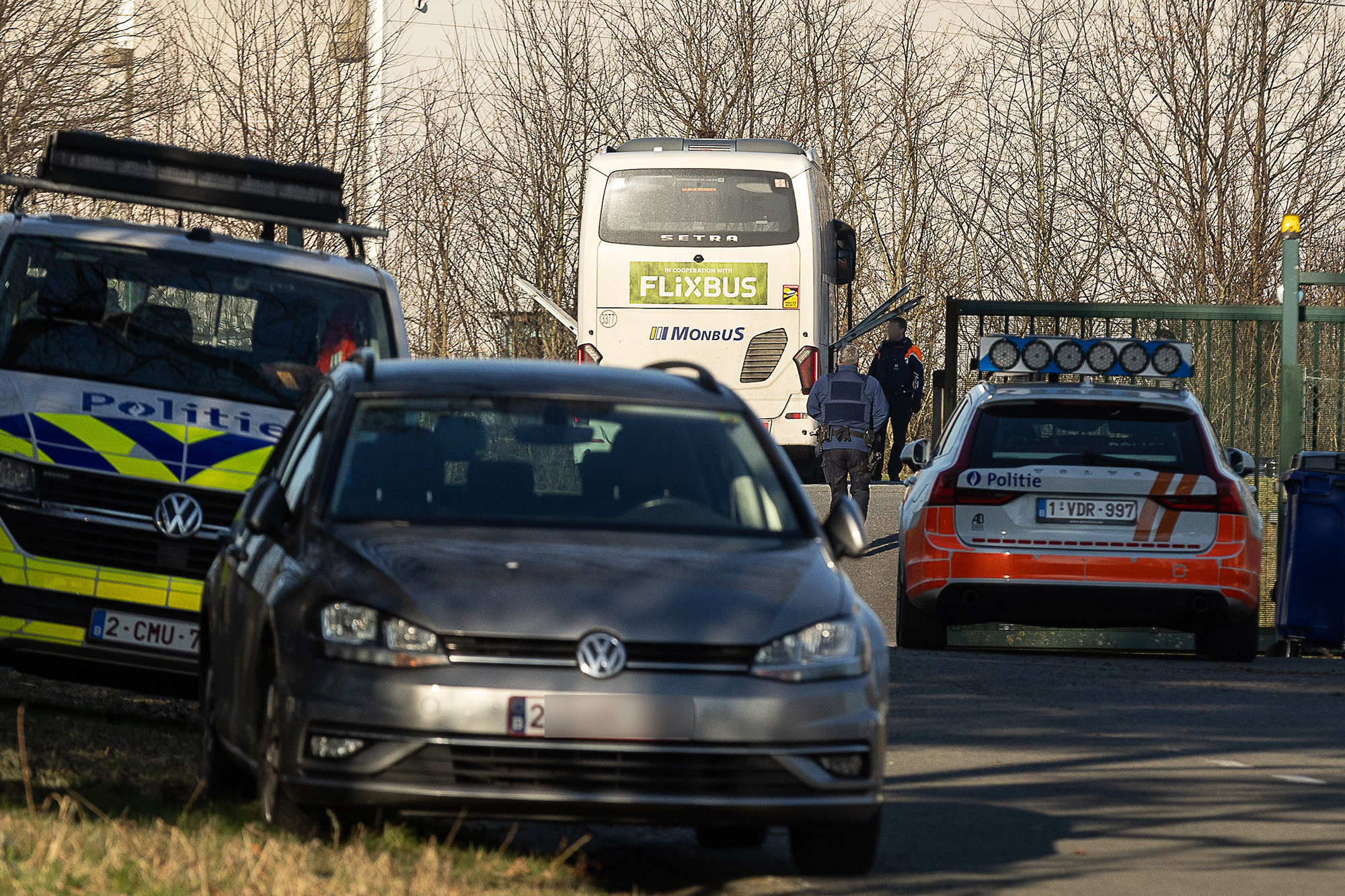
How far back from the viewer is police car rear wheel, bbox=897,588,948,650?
13.3 metres

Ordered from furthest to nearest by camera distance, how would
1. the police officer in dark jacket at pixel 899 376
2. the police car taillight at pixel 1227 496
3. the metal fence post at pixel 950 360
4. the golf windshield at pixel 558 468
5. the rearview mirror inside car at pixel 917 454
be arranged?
the police officer in dark jacket at pixel 899 376 → the metal fence post at pixel 950 360 → the rearview mirror inside car at pixel 917 454 → the police car taillight at pixel 1227 496 → the golf windshield at pixel 558 468

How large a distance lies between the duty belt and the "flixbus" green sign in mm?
4015

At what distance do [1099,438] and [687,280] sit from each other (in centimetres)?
1205

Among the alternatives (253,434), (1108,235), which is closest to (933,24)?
(1108,235)

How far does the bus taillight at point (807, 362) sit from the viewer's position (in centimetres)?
2408

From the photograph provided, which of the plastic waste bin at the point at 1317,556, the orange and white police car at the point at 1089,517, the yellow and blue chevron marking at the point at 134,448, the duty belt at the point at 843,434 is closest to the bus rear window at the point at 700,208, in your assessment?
the duty belt at the point at 843,434

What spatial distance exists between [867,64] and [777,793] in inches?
1285

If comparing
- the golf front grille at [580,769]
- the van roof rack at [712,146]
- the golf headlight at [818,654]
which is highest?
the van roof rack at [712,146]

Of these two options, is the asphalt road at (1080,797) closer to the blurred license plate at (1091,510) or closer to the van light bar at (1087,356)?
the blurred license plate at (1091,510)

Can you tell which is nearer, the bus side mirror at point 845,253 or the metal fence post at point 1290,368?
the metal fence post at point 1290,368

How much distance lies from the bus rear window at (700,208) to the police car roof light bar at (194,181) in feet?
40.6

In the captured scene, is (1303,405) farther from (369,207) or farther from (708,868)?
(369,207)

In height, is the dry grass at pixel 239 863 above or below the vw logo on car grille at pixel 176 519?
below

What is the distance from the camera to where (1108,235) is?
31.5m
